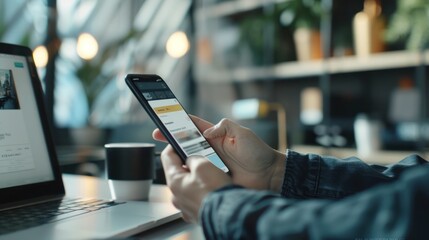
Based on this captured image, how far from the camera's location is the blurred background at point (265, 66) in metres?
2.52

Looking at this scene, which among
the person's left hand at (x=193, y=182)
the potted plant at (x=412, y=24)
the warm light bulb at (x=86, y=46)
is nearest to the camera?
the person's left hand at (x=193, y=182)

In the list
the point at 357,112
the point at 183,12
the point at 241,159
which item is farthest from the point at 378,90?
the point at 241,159

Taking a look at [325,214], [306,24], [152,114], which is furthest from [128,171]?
[306,24]

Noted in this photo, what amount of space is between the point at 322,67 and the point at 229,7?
1096mm

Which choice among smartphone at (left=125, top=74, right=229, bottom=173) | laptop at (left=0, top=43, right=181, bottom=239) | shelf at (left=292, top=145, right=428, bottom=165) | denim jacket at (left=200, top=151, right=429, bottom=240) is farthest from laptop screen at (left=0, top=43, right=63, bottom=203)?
shelf at (left=292, top=145, right=428, bottom=165)

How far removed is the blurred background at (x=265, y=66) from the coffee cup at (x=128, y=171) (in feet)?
3.70

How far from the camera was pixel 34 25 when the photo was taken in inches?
104

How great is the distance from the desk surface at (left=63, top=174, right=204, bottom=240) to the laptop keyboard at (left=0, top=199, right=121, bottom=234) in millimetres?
84

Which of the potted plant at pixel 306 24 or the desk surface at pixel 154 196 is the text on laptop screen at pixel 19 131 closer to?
the desk surface at pixel 154 196

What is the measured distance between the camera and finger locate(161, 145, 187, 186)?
1.99 ft

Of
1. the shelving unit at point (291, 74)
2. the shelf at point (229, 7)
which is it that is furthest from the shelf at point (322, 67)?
the shelf at point (229, 7)

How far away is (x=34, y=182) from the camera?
Answer: 82cm

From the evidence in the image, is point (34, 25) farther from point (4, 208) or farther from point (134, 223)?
point (134, 223)

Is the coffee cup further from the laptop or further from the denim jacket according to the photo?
the denim jacket
